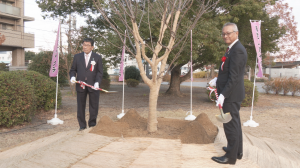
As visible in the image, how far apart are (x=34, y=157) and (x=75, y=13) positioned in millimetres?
14122

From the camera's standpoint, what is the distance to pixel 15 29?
100 feet

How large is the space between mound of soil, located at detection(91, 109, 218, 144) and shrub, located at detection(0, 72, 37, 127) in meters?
2.55

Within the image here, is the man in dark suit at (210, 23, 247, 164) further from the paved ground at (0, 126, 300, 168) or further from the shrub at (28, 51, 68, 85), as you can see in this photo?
the shrub at (28, 51, 68, 85)

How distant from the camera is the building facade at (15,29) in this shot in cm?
2850

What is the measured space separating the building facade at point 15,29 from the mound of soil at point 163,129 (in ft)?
94.4

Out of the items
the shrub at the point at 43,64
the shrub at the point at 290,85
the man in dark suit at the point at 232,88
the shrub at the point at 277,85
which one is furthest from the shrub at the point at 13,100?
the shrub at the point at 290,85

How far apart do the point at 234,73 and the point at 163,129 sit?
2.21 meters

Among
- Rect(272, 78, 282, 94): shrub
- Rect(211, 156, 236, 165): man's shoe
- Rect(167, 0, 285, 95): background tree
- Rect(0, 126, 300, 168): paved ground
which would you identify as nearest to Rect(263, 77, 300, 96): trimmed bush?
Rect(272, 78, 282, 94): shrub

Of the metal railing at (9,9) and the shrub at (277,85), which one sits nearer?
the shrub at (277,85)

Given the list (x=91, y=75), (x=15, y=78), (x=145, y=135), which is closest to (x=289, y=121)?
(x=145, y=135)

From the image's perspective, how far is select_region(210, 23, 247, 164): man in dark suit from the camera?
2.86 meters

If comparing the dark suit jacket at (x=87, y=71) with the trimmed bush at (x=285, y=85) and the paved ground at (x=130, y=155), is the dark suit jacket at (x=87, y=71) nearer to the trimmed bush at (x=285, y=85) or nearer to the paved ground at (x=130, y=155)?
the paved ground at (x=130, y=155)

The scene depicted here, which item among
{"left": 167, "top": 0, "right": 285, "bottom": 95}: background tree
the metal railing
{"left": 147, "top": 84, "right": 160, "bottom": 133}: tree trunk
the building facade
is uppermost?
the metal railing

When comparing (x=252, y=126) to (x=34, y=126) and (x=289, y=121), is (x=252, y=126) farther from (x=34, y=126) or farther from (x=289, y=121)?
(x=34, y=126)
